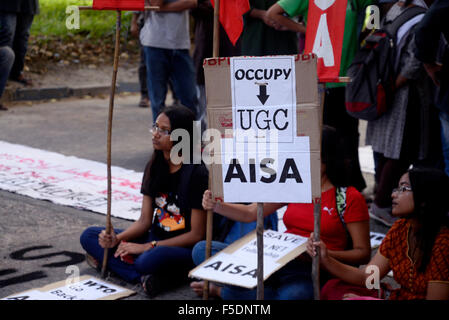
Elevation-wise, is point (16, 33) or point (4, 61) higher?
point (16, 33)

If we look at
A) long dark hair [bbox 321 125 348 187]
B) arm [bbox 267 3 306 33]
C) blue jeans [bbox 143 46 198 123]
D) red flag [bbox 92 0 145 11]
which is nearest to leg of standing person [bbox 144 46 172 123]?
blue jeans [bbox 143 46 198 123]

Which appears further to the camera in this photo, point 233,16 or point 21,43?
point 21,43

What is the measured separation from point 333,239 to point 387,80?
178cm

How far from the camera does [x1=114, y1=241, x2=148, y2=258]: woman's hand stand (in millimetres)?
3812

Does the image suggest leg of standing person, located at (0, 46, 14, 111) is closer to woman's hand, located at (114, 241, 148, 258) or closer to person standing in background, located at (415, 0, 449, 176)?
woman's hand, located at (114, 241, 148, 258)

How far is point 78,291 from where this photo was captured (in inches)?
142

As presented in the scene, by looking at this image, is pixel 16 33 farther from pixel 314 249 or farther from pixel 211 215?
pixel 314 249

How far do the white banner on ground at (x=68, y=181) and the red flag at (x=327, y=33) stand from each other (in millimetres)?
2265

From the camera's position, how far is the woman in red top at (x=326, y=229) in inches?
131

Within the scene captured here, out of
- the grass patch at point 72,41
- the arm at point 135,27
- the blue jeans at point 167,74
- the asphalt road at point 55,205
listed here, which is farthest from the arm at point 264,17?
the grass patch at point 72,41

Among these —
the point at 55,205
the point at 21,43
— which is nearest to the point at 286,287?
the point at 55,205

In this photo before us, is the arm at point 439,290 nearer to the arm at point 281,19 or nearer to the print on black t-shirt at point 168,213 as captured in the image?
the print on black t-shirt at point 168,213

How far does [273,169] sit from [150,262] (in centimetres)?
116

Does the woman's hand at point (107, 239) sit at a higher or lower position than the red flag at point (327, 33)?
lower
